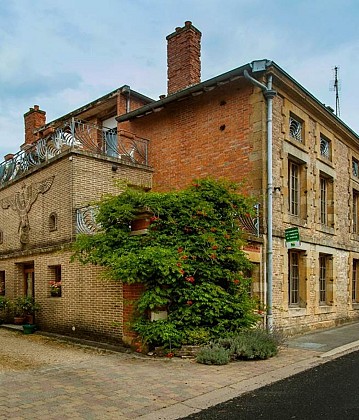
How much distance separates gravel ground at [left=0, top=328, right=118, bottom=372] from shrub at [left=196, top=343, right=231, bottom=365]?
2.21 meters

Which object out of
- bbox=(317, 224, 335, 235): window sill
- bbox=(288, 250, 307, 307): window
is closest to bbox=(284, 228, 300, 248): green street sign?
bbox=(288, 250, 307, 307): window

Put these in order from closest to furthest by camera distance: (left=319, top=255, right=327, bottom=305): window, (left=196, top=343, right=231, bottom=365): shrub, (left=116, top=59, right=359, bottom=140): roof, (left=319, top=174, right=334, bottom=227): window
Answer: (left=196, top=343, right=231, bottom=365): shrub, (left=116, top=59, right=359, bottom=140): roof, (left=319, top=255, right=327, bottom=305): window, (left=319, top=174, right=334, bottom=227): window

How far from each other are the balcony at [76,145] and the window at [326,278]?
21.6ft

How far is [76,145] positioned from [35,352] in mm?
6096

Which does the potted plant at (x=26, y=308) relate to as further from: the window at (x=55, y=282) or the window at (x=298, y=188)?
the window at (x=298, y=188)

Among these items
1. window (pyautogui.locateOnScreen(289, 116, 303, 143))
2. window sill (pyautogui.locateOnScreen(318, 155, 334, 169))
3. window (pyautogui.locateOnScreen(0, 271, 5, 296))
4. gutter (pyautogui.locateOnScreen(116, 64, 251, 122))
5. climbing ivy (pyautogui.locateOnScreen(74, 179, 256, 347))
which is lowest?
window (pyautogui.locateOnScreen(0, 271, 5, 296))

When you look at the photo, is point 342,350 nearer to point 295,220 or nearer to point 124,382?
point 295,220

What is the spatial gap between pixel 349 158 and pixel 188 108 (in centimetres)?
→ 650

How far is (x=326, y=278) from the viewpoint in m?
14.9

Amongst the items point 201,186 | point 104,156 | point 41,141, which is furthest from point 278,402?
point 41,141

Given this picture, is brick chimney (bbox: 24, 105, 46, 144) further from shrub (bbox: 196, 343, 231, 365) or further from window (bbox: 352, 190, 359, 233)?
shrub (bbox: 196, 343, 231, 365)

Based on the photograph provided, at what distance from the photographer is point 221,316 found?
9141mm

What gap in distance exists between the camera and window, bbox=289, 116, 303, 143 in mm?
13358

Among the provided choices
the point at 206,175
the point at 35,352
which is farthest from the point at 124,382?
the point at 206,175
